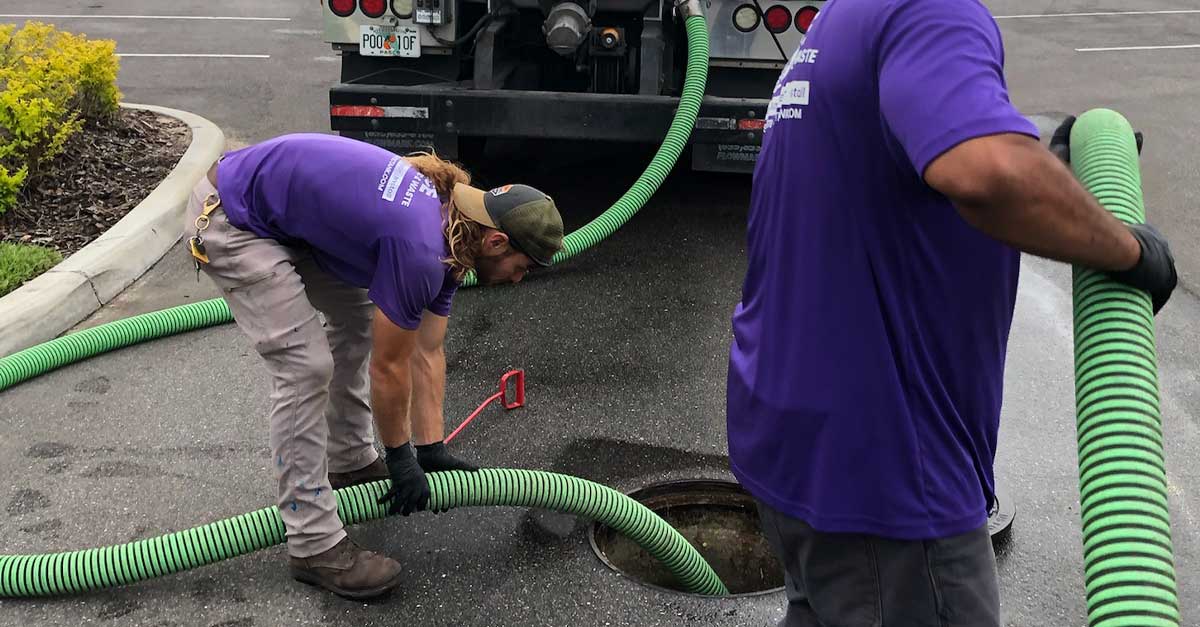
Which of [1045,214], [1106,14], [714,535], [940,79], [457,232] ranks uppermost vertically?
[940,79]

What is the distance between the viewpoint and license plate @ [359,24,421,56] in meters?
5.53

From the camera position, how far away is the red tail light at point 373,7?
5.48 metres

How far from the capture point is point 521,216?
9.12 feet

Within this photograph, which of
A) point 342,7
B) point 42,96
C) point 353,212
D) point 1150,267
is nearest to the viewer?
point 1150,267

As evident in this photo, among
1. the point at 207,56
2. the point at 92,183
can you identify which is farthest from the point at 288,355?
the point at 207,56

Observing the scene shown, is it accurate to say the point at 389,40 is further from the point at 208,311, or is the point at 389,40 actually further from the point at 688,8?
the point at 208,311

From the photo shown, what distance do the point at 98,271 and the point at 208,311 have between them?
2.20 ft

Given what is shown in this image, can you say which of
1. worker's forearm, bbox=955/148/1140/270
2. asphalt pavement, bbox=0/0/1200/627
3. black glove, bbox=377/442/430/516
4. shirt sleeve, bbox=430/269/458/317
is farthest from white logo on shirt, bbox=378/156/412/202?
worker's forearm, bbox=955/148/1140/270

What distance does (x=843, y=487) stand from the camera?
1.79 metres

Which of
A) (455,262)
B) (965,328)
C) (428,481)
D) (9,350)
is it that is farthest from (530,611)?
A: (9,350)

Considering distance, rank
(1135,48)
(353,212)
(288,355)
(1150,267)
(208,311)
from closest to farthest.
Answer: (1150,267) → (353,212) → (288,355) → (208,311) → (1135,48)

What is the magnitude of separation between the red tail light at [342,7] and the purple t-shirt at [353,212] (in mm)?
2614

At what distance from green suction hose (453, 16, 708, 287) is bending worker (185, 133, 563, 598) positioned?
2.11 m

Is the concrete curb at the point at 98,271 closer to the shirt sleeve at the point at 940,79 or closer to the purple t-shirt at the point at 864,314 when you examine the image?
the purple t-shirt at the point at 864,314
